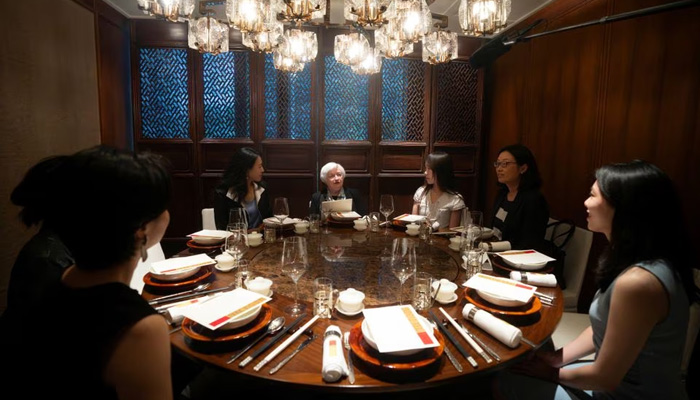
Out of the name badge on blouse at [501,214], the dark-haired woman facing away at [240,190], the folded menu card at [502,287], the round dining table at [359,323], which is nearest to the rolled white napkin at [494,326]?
the round dining table at [359,323]

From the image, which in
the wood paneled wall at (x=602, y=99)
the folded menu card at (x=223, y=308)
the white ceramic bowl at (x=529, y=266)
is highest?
the wood paneled wall at (x=602, y=99)

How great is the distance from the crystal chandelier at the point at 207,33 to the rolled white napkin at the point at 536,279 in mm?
2220

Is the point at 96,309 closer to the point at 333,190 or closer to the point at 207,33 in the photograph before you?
the point at 207,33

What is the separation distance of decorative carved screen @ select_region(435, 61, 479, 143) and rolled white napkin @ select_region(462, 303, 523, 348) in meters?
3.79

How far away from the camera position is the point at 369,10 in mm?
1909

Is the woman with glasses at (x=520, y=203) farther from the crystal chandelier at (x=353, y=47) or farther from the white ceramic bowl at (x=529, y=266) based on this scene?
the crystal chandelier at (x=353, y=47)

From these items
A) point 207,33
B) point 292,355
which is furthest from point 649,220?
point 207,33

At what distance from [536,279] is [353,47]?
1767 millimetres

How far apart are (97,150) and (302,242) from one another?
33.4 inches

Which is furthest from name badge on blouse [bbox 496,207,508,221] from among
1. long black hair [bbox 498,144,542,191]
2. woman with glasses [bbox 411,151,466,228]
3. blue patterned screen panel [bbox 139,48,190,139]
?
blue patterned screen panel [bbox 139,48,190,139]

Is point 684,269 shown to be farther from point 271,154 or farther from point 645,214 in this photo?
point 271,154

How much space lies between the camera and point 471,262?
1851 mm

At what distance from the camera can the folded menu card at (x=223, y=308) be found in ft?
4.08

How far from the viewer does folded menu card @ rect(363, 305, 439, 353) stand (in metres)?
1.12
